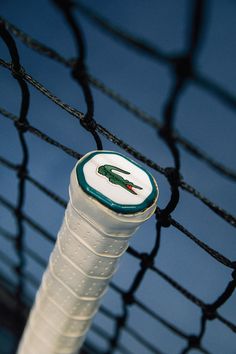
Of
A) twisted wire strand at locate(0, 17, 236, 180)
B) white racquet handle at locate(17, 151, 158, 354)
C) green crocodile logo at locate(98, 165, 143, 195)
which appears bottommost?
white racquet handle at locate(17, 151, 158, 354)

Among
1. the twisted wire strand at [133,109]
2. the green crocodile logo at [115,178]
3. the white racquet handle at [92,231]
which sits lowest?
the white racquet handle at [92,231]

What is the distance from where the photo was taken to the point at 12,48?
43.1 inches

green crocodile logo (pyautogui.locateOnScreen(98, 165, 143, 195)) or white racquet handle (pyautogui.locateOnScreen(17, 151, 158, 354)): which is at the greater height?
green crocodile logo (pyautogui.locateOnScreen(98, 165, 143, 195))

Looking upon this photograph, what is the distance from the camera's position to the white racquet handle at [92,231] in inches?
37.4

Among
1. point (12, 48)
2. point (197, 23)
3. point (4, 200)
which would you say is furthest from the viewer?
point (4, 200)

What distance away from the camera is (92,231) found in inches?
39.3

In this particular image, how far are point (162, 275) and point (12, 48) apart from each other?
902 millimetres

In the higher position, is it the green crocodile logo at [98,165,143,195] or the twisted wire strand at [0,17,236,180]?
the twisted wire strand at [0,17,236,180]

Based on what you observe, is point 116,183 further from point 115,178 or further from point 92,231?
point 92,231

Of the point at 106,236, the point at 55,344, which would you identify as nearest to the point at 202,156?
the point at 106,236

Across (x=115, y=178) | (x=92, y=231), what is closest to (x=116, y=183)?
(x=115, y=178)

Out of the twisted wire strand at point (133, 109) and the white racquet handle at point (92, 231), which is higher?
the twisted wire strand at point (133, 109)

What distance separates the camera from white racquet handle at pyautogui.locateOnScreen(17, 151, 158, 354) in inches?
37.4

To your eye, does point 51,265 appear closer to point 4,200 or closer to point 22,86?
point 22,86
